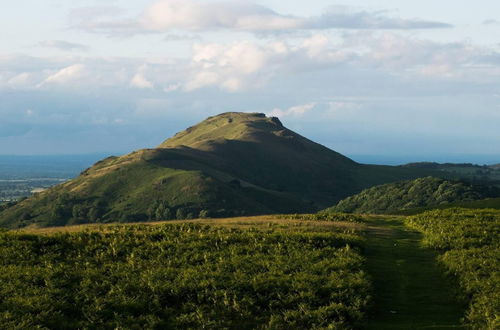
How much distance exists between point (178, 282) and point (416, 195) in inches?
5207

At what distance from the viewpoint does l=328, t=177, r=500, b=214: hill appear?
423ft

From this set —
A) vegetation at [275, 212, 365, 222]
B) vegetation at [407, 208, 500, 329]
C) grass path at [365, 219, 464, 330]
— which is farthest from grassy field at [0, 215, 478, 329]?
vegetation at [275, 212, 365, 222]

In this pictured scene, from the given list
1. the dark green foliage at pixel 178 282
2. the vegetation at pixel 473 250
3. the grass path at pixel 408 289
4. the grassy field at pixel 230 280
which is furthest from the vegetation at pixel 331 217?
the dark green foliage at pixel 178 282

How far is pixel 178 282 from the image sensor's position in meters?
24.7

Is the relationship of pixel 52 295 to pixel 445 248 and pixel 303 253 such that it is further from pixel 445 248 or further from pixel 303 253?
pixel 445 248

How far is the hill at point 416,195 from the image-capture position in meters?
129

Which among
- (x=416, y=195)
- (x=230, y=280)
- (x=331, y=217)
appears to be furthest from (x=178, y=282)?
(x=416, y=195)

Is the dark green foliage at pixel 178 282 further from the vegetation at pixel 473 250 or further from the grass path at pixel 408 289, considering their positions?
the vegetation at pixel 473 250

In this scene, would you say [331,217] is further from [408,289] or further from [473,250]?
[408,289]

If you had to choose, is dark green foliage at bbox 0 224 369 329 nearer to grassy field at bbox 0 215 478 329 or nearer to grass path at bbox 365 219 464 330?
grassy field at bbox 0 215 478 329

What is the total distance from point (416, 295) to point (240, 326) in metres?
8.32

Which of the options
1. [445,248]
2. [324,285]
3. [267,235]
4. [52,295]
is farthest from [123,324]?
[445,248]

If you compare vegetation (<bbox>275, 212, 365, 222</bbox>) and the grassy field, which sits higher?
vegetation (<bbox>275, 212, 365, 222</bbox>)

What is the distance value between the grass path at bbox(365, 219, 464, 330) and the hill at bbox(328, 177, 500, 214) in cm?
8525
